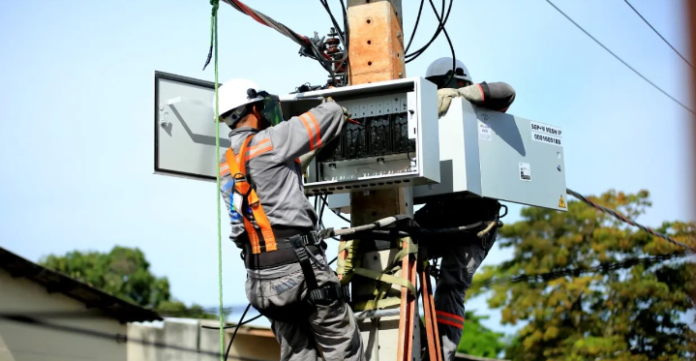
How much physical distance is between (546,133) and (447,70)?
782 millimetres

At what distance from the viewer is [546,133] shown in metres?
5.88

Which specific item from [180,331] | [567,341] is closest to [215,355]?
[180,331]

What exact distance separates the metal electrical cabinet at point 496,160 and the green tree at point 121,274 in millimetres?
29439

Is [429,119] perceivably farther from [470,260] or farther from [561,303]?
[561,303]

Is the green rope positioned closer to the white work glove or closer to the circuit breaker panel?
the circuit breaker panel

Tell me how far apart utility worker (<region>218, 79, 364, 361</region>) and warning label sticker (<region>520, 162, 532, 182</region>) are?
1504 millimetres

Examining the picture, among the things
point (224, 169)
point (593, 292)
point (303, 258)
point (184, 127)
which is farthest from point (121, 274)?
point (303, 258)

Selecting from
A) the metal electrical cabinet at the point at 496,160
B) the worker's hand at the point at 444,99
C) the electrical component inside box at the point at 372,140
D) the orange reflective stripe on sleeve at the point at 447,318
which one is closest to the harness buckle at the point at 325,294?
the electrical component inside box at the point at 372,140

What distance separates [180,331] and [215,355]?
97 centimetres

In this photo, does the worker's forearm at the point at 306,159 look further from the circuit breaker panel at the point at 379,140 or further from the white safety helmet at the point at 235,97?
the white safety helmet at the point at 235,97

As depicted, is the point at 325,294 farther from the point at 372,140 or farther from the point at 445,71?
the point at 445,71

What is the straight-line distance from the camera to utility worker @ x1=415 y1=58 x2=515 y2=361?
17.9 feet

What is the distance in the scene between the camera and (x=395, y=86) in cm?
505

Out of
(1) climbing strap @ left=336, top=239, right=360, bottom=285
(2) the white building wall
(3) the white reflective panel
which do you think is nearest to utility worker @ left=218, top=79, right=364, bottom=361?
(1) climbing strap @ left=336, top=239, right=360, bottom=285
